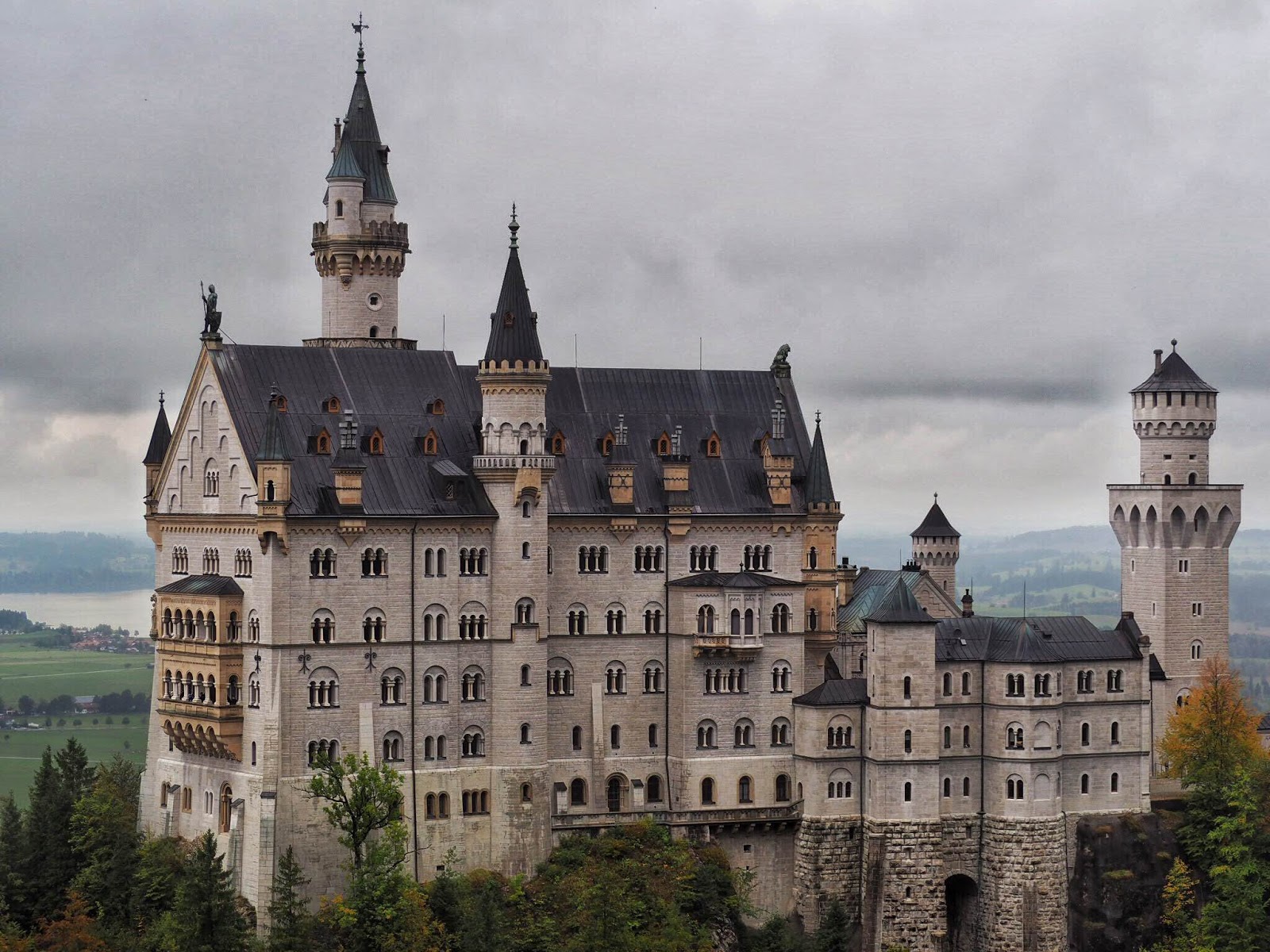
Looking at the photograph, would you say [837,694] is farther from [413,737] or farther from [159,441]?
[159,441]

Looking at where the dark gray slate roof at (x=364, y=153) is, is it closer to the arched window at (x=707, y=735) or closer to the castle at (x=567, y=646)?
the castle at (x=567, y=646)

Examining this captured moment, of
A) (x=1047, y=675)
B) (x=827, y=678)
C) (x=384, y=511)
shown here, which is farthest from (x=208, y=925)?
(x=1047, y=675)

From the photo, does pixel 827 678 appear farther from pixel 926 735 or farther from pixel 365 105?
pixel 365 105

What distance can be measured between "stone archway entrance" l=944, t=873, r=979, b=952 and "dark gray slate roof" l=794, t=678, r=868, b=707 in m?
11.8

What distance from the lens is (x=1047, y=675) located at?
126438 mm

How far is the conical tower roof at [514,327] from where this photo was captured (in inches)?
4756

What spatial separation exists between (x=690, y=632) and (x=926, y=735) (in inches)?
562

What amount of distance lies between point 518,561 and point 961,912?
33.4 metres

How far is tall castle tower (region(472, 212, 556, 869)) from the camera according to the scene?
395 feet

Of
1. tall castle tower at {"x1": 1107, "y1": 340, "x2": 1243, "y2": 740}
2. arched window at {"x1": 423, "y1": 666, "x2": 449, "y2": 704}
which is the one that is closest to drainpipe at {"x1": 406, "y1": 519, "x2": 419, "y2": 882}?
arched window at {"x1": 423, "y1": 666, "x2": 449, "y2": 704}

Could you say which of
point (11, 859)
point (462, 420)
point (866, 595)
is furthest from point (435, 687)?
point (866, 595)

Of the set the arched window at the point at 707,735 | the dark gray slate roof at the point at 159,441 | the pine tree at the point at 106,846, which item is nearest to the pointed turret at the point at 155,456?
the dark gray slate roof at the point at 159,441

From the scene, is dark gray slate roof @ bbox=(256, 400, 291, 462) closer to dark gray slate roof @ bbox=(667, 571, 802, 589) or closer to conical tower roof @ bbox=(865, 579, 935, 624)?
dark gray slate roof @ bbox=(667, 571, 802, 589)

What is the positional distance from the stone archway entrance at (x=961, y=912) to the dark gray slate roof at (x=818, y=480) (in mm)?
22815
